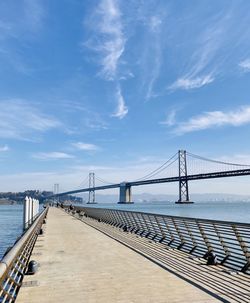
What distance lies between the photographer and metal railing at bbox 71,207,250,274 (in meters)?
9.17

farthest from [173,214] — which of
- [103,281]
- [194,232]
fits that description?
[103,281]

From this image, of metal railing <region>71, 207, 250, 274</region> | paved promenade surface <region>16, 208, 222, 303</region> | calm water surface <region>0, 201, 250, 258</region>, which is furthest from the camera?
calm water surface <region>0, 201, 250, 258</region>

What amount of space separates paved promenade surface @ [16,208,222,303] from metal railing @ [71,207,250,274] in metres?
1.85

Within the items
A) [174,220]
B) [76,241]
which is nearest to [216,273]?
[174,220]

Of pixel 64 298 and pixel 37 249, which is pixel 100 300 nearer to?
pixel 64 298

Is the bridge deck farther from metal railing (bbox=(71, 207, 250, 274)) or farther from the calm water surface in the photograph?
the calm water surface

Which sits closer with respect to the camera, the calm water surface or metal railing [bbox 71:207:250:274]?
metal railing [bbox 71:207:250:274]

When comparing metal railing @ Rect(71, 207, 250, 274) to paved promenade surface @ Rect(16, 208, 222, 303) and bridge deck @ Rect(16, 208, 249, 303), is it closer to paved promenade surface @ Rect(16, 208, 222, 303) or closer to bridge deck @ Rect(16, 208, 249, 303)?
bridge deck @ Rect(16, 208, 249, 303)

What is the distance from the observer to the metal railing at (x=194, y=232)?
9.17 m

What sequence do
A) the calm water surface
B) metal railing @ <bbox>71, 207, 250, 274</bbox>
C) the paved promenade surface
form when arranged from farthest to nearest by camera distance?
the calm water surface, metal railing @ <bbox>71, 207, 250, 274</bbox>, the paved promenade surface

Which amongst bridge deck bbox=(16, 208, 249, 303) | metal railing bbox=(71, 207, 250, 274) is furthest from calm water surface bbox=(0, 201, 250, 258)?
bridge deck bbox=(16, 208, 249, 303)

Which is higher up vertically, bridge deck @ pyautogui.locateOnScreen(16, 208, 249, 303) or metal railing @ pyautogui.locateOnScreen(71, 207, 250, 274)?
metal railing @ pyautogui.locateOnScreen(71, 207, 250, 274)

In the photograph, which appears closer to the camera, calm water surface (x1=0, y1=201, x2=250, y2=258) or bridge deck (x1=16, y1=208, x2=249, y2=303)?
bridge deck (x1=16, y1=208, x2=249, y2=303)

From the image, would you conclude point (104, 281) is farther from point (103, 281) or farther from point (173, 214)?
point (173, 214)
